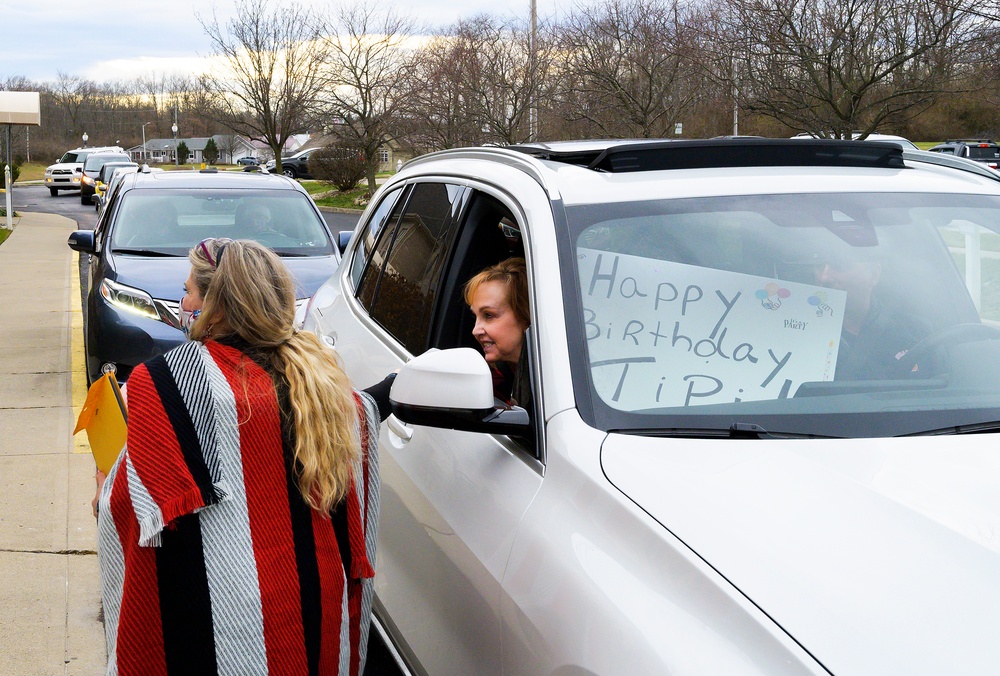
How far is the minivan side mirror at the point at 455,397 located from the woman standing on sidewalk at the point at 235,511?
155 millimetres

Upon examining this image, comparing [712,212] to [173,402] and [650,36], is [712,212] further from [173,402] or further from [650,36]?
[650,36]

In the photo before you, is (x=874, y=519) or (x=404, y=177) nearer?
(x=874, y=519)

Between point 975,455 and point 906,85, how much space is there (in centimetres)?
1763

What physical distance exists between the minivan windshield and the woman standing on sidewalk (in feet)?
1.89

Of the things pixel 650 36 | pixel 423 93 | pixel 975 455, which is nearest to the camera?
pixel 975 455

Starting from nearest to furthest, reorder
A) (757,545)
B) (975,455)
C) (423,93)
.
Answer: (757,545) → (975,455) → (423,93)

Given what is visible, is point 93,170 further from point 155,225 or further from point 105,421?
point 105,421

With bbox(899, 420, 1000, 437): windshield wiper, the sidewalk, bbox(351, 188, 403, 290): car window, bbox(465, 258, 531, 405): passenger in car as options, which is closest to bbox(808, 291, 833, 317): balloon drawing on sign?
bbox(899, 420, 1000, 437): windshield wiper

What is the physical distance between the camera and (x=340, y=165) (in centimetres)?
3928

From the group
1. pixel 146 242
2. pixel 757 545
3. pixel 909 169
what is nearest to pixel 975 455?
pixel 757 545

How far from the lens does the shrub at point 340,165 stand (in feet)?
128

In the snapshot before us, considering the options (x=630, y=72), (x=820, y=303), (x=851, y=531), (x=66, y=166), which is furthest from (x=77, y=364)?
(x=66, y=166)

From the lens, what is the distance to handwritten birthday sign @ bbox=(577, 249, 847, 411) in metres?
2.31

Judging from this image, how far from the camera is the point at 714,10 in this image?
20.1 metres
